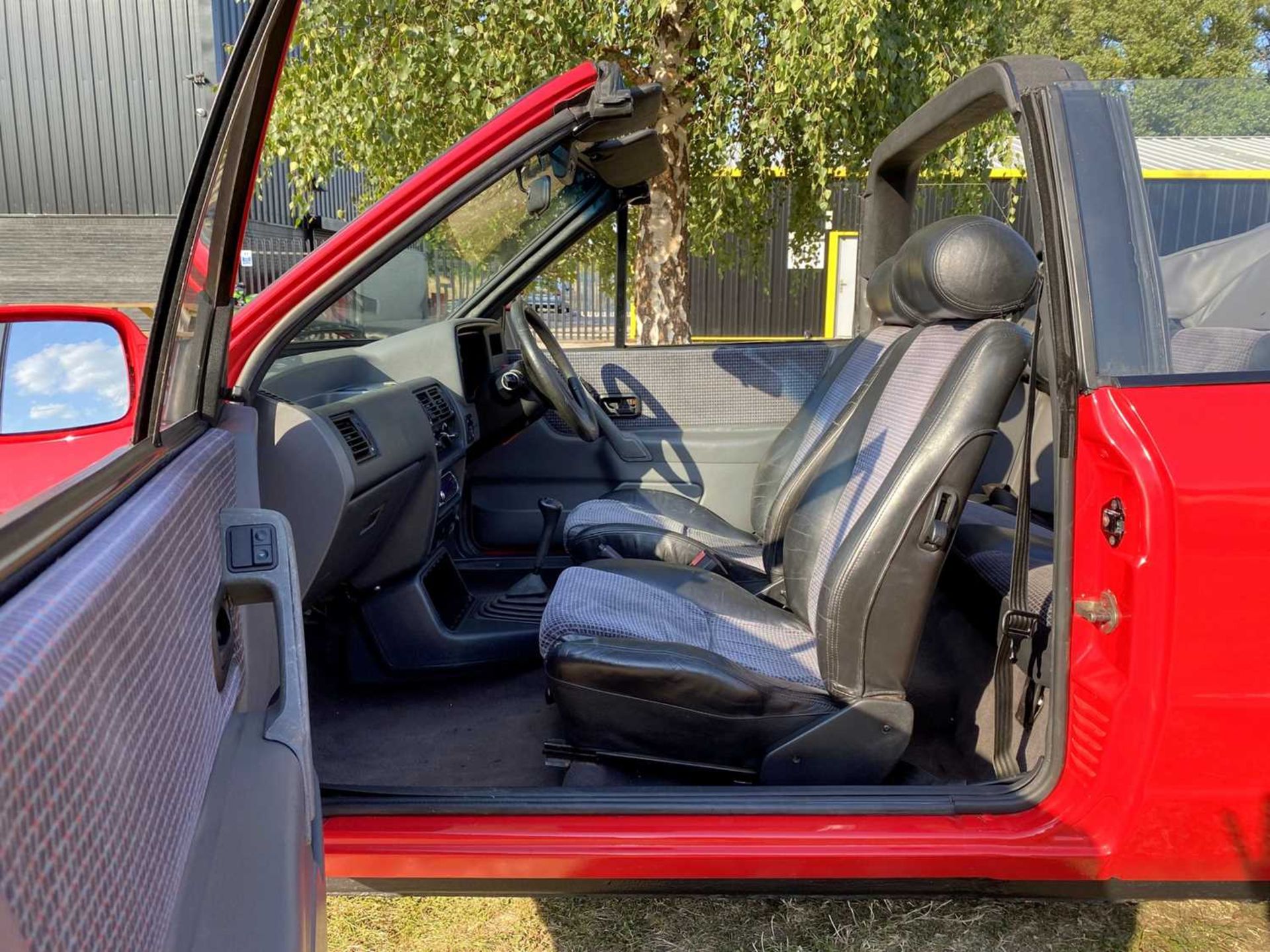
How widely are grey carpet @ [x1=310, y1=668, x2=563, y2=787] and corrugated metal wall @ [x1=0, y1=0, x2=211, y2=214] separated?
2269mm

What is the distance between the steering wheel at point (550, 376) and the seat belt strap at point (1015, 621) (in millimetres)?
1329

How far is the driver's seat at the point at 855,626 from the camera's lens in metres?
1.59

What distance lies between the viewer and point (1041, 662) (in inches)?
61.0

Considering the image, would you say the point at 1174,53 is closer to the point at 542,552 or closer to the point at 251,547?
the point at 542,552

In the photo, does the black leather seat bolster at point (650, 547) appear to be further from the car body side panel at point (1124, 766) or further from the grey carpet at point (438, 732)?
the car body side panel at point (1124, 766)

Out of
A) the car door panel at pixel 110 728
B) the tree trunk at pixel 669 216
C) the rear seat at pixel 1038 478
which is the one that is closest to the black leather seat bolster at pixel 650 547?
the rear seat at pixel 1038 478

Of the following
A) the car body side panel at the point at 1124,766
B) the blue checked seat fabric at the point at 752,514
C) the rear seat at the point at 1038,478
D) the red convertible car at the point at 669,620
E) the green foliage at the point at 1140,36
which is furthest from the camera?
the green foliage at the point at 1140,36

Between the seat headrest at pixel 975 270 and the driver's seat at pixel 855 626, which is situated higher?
the seat headrest at pixel 975 270

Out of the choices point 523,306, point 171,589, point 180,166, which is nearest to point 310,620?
point 523,306

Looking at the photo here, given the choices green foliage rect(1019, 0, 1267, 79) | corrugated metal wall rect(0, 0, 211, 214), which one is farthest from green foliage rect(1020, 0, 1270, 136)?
corrugated metal wall rect(0, 0, 211, 214)

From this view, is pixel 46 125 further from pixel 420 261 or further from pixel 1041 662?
pixel 1041 662

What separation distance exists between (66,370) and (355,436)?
0.61 meters

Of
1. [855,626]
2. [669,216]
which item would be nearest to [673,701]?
[855,626]

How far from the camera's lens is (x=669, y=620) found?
6.24ft
